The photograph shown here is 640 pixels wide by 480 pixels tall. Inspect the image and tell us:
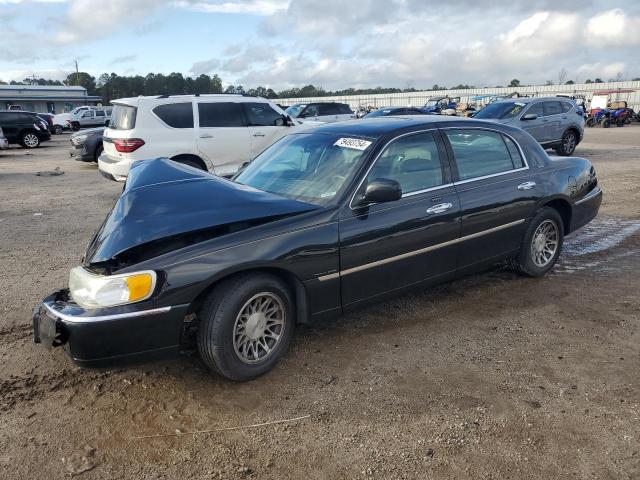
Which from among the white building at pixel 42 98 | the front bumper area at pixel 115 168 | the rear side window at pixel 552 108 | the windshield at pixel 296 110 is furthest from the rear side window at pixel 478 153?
the white building at pixel 42 98

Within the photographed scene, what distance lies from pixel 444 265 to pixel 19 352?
3.38m

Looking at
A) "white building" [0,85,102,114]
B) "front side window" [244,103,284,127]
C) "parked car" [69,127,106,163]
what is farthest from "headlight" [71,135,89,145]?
"white building" [0,85,102,114]

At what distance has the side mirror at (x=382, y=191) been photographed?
11.8 feet

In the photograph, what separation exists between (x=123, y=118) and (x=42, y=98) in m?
59.7

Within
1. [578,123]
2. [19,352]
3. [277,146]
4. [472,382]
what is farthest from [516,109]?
[19,352]

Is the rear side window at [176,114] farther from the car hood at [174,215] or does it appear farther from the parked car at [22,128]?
the parked car at [22,128]

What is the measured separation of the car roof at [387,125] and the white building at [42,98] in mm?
62455

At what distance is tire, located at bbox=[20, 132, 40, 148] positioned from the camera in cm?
2278

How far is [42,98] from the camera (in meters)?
59.7

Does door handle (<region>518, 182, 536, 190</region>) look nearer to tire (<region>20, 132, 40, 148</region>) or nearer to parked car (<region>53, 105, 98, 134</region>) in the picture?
tire (<region>20, 132, 40, 148</region>)

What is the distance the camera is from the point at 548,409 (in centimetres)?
306

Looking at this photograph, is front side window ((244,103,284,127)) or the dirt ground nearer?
the dirt ground

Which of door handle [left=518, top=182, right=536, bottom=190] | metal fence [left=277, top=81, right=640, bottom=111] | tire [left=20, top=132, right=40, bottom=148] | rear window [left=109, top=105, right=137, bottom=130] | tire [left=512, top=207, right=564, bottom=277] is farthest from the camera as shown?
metal fence [left=277, top=81, right=640, bottom=111]

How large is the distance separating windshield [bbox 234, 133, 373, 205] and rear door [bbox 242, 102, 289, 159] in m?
5.68
